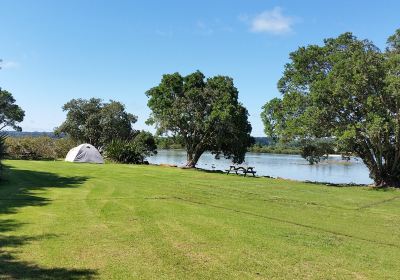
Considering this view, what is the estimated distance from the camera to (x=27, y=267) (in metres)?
5.69

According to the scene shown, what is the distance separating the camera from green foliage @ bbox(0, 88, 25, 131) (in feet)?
144

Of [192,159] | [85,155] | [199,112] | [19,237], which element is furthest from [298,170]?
[19,237]

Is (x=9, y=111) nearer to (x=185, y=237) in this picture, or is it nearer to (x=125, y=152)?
(x=125, y=152)

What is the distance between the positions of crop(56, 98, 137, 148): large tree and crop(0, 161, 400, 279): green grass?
114 feet

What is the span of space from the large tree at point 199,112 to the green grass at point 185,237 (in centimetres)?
1973

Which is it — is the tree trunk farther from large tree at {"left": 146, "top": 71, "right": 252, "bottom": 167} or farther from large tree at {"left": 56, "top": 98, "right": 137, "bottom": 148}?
large tree at {"left": 56, "top": 98, "right": 137, "bottom": 148}

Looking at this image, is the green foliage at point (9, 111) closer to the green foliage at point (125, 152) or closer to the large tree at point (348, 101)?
the green foliage at point (125, 152)

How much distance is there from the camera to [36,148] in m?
40.4

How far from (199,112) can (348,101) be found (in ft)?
44.5

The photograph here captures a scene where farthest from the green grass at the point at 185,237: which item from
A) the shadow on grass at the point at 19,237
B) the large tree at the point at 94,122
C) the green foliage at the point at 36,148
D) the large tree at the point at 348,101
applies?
the large tree at the point at 94,122

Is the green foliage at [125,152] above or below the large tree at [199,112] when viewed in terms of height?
below

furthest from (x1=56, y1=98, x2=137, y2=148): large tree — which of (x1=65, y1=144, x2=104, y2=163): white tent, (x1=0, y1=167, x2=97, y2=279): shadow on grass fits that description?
(x1=0, y1=167, x2=97, y2=279): shadow on grass

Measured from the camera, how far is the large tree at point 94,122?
47688 millimetres

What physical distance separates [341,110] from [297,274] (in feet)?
64.1
